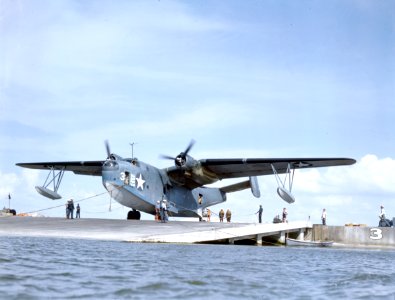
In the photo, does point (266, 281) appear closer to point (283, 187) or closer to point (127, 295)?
point (127, 295)

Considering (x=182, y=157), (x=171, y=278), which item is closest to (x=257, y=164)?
(x=182, y=157)

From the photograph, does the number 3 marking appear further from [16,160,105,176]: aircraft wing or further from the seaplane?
[16,160,105,176]: aircraft wing

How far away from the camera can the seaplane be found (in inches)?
1508

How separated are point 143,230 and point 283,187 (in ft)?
32.5

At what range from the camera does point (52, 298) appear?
9438mm

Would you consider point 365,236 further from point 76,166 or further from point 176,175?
point 76,166

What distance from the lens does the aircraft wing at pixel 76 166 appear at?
44062 millimetres

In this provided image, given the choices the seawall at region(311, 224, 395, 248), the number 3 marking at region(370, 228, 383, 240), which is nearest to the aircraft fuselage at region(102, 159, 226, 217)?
the seawall at region(311, 224, 395, 248)

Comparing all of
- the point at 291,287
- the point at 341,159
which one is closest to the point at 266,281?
the point at 291,287

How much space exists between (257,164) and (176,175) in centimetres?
531

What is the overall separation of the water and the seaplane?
64.3 feet

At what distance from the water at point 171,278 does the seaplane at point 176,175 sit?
1960 cm

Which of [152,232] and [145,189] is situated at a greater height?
[145,189]

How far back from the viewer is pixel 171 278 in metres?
12.4
